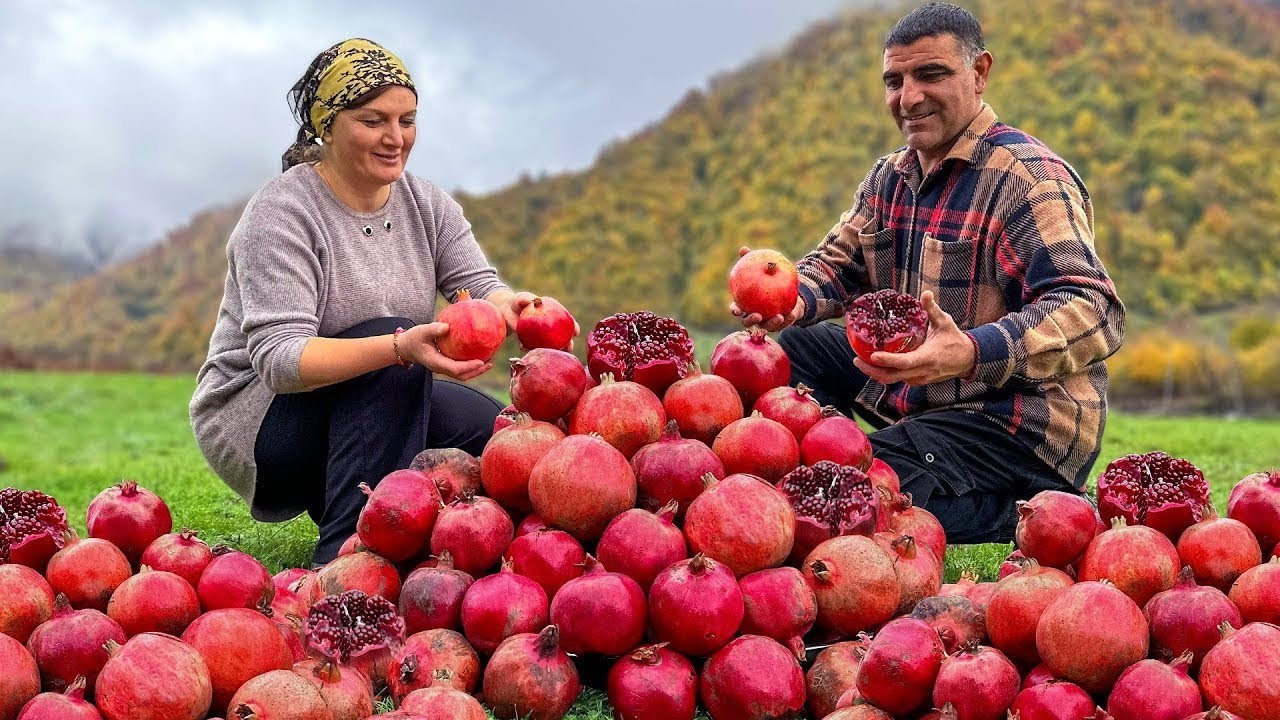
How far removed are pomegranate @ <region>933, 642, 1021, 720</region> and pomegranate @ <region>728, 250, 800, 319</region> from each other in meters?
2.14

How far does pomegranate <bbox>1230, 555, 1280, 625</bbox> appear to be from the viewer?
2.79 meters

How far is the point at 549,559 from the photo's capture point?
3.28m

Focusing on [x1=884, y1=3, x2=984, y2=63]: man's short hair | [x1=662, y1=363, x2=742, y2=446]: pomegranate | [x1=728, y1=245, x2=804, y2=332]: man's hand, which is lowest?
[x1=662, y1=363, x2=742, y2=446]: pomegranate

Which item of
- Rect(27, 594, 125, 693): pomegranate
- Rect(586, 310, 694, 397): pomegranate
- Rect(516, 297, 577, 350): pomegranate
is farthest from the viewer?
Rect(516, 297, 577, 350): pomegranate

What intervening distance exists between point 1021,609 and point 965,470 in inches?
76.9

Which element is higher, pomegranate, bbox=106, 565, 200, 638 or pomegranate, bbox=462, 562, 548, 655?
pomegranate, bbox=106, 565, 200, 638

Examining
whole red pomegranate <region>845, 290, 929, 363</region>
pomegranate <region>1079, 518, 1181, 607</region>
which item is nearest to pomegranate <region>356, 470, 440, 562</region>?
whole red pomegranate <region>845, 290, 929, 363</region>

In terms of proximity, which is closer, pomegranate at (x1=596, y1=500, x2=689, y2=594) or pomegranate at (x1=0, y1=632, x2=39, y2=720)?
pomegranate at (x1=0, y1=632, x2=39, y2=720)

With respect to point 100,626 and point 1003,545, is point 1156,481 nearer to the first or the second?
point 1003,545

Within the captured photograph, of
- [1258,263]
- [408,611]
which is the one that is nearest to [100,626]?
[408,611]

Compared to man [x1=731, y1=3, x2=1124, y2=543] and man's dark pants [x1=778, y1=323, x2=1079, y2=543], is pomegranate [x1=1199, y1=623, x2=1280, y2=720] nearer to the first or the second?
man [x1=731, y1=3, x2=1124, y2=543]

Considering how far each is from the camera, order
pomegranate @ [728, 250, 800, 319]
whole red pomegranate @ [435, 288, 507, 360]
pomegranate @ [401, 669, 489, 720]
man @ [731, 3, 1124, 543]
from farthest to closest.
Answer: pomegranate @ [728, 250, 800, 319] < man @ [731, 3, 1124, 543] < whole red pomegranate @ [435, 288, 507, 360] < pomegranate @ [401, 669, 489, 720]

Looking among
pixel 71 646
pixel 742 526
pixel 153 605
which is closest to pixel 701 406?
pixel 742 526

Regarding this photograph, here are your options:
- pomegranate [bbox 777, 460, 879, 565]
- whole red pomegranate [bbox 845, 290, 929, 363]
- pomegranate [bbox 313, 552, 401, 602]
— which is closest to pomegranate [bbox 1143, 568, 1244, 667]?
pomegranate [bbox 777, 460, 879, 565]
